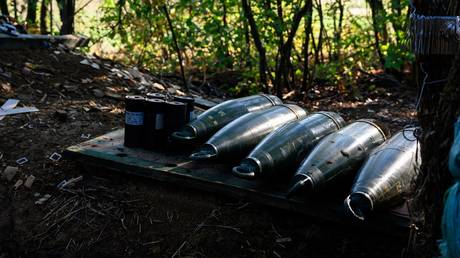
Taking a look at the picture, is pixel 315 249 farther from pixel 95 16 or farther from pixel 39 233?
pixel 95 16

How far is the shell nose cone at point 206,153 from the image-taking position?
358cm

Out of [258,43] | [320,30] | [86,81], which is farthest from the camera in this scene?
[320,30]

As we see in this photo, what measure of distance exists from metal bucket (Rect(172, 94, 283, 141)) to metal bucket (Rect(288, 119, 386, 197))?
79 centimetres

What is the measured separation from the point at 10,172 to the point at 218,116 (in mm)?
1528

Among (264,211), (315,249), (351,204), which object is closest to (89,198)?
(264,211)

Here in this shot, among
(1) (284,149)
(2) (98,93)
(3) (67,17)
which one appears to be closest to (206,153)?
(1) (284,149)

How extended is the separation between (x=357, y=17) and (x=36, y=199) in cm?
643

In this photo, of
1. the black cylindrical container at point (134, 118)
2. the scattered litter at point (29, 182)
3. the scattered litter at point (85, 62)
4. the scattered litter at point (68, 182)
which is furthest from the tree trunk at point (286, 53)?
the scattered litter at point (29, 182)

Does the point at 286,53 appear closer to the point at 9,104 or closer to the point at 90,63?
the point at 90,63

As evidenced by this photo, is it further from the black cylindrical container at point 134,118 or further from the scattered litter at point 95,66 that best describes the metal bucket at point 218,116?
the scattered litter at point 95,66

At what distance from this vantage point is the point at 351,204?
2.95m

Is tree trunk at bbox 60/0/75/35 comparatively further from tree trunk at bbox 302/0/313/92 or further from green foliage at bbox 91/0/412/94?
tree trunk at bbox 302/0/313/92

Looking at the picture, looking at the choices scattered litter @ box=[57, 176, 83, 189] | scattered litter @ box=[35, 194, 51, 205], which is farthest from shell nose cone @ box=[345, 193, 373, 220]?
scattered litter @ box=[35, 194, 51, 205]

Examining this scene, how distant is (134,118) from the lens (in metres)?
3.96
